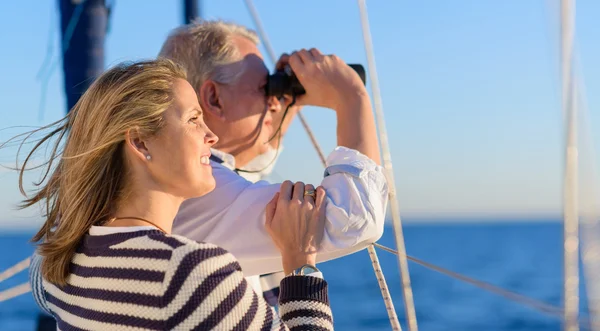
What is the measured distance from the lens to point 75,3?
1.95 meters

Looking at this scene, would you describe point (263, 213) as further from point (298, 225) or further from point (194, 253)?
point (194, 253)

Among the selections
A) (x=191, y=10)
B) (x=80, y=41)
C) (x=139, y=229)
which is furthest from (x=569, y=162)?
(x=191, y=10)

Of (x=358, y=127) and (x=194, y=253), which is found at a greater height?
(x=358, y=127)

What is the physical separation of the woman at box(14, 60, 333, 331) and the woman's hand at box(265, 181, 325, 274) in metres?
0.05

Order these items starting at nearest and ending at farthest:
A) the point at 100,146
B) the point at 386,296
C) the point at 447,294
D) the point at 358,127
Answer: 1. the point at 100,146
2. the point at 358,127
3. the point at 386,296
4. the point at 447,294

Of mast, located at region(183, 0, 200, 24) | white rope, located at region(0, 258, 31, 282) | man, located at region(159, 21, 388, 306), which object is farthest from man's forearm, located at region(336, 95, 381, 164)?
mast, located at region(183, 0, 200, 24)

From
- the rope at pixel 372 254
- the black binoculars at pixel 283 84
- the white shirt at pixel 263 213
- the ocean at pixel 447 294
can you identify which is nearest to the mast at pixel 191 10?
the rope at pixel 372 254

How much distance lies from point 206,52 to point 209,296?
637 millimetres

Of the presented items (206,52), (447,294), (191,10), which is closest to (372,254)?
(206,52)

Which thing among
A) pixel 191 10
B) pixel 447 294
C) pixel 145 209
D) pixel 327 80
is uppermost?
pixel 447 294

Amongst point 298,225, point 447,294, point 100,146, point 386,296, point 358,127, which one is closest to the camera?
point 100,146

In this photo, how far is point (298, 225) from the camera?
1096 millimetres

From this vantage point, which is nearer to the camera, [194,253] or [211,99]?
[194,253]

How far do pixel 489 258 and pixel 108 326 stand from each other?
99.9ft
